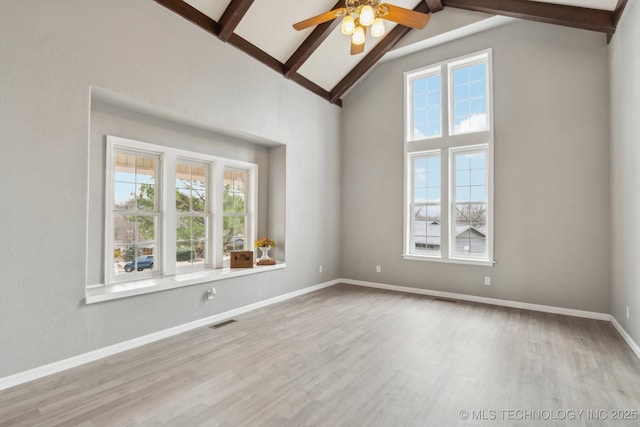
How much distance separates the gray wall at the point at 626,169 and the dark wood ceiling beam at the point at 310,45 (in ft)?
10.8

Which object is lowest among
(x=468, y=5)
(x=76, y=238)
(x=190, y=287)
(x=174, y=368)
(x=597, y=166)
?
(x=174, y=368)

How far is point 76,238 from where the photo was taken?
2814mm

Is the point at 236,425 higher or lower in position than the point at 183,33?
lower

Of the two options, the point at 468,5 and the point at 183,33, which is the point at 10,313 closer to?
the point at 183,33

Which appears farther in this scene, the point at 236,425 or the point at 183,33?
the point at 183,33

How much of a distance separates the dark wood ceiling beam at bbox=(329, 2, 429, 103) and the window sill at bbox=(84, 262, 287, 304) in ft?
11.9

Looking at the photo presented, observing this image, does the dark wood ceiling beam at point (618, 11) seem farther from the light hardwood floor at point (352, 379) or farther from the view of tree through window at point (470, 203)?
→ the light hardwood floor at point (352, 379)

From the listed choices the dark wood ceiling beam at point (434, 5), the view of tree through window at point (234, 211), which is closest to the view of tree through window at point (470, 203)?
the dark wood ceiling beam at point (434, 5)

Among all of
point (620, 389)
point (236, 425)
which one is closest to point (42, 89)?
point (236, 425)

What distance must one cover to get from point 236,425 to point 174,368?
106 centimetres

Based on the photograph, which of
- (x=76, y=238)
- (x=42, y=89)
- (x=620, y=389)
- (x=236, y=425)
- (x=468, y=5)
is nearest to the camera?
(x=236, y=425)

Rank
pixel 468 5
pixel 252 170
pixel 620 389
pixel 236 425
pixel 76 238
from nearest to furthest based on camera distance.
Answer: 1. pixel 236 425
2. pixel 620 389
3. pixel 76 238
4. pixel 468 5
5. pixel 252 170

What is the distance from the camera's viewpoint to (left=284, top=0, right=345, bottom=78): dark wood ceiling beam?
448cm

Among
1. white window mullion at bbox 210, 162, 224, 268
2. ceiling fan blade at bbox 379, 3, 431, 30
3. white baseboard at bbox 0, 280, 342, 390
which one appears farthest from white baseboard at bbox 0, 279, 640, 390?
ceiling fan blade at bbox 379, 3, 431, 30
